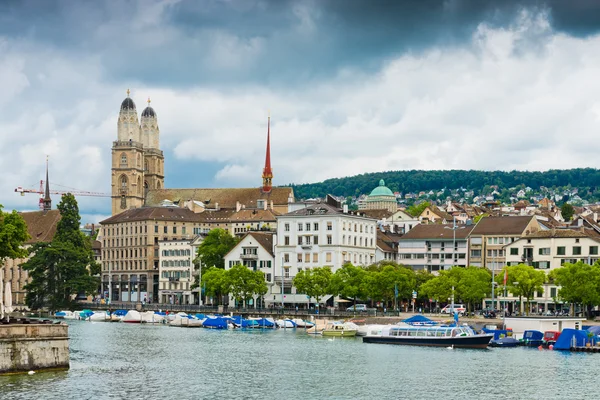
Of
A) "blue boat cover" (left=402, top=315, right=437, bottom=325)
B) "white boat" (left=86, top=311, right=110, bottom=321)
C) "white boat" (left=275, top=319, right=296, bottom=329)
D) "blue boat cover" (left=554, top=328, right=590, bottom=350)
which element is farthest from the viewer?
"white boat" (left=86, top=311, right=110, bottom=321)

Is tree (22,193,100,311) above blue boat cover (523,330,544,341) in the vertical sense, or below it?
above

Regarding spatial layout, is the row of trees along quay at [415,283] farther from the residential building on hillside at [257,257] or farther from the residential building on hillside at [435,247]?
the residential building on hillside at [435,247]

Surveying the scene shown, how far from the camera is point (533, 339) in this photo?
105375 millimetres

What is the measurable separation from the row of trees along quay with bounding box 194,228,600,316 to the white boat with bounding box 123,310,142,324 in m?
10.9

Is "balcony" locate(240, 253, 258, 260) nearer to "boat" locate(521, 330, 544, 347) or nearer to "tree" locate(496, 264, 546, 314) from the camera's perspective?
→ "tree" locate(496, 264, 546, 314)

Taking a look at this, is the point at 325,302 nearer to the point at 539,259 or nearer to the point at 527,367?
the point at 539,259

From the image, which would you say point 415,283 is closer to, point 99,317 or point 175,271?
point 99,317

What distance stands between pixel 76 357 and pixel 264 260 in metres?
79.5

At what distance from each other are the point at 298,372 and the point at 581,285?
5033 centimetres

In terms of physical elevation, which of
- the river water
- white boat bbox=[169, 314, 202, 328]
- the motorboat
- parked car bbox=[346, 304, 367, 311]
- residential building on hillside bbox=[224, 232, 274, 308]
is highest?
residential building on hillside bbox=[224, 232, 274, 308]

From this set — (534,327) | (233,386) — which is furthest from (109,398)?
(534,327)

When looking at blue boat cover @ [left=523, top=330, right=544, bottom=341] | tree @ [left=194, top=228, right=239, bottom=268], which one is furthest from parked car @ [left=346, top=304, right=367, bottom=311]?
blue boat cover @ [left=523, top=330, right=544, bottom=341]

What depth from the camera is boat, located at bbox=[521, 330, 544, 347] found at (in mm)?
105000

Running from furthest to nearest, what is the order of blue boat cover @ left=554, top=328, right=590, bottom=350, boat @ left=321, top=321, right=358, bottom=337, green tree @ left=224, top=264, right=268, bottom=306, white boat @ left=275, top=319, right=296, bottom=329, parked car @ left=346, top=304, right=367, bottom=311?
green tree @ left=224, top=264, right=268, bottom=306 < parked car @ left=346, top=304, right=367, bottom=311 < white boat @ left=275, top=319, right=296, bottom=329 < boat @ left=321, top=321, right=358, bottom=337 < blue boat cover @ left=554, top=328, right=590, bottom=350
